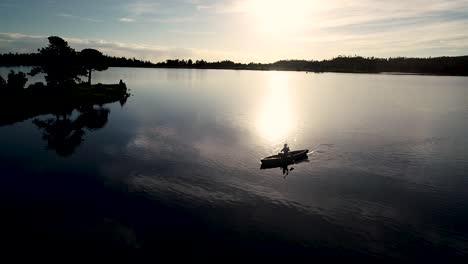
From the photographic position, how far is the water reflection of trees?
6209 cm

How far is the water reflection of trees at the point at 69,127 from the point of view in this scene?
204ft

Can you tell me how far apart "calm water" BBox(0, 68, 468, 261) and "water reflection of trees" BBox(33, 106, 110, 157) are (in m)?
1.26

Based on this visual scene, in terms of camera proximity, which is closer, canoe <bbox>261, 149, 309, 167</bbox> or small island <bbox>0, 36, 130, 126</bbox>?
canoe <bbox>261, 149, 309, 167</bbox>

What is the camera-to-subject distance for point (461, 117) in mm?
107750

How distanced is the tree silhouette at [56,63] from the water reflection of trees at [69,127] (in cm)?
1057

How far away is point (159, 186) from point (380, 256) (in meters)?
26.1

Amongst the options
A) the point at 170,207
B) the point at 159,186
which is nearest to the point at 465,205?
the point at 170,207

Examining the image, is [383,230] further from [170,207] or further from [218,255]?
[170,207]

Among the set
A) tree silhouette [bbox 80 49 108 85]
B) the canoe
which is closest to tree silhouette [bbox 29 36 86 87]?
tree silhouette [bbox 80 49 108 85]

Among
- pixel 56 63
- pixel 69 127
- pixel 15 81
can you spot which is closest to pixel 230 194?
pixel 69 127

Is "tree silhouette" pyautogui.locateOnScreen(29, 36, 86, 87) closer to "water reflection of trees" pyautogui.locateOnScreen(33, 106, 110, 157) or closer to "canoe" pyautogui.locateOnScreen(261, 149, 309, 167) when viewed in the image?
"water reflection of trees" pyautogui.locateOnScreen(33, 106, 110, 157)

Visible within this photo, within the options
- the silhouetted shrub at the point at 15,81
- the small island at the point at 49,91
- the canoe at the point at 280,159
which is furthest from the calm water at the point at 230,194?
the silhouetted shrub at the point at 15,81

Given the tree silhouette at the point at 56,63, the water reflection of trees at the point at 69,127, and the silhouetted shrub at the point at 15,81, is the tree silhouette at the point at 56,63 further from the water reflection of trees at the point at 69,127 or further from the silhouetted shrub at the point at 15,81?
the water reflection of trees at the point at 69,127

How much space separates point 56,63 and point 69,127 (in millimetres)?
31955
